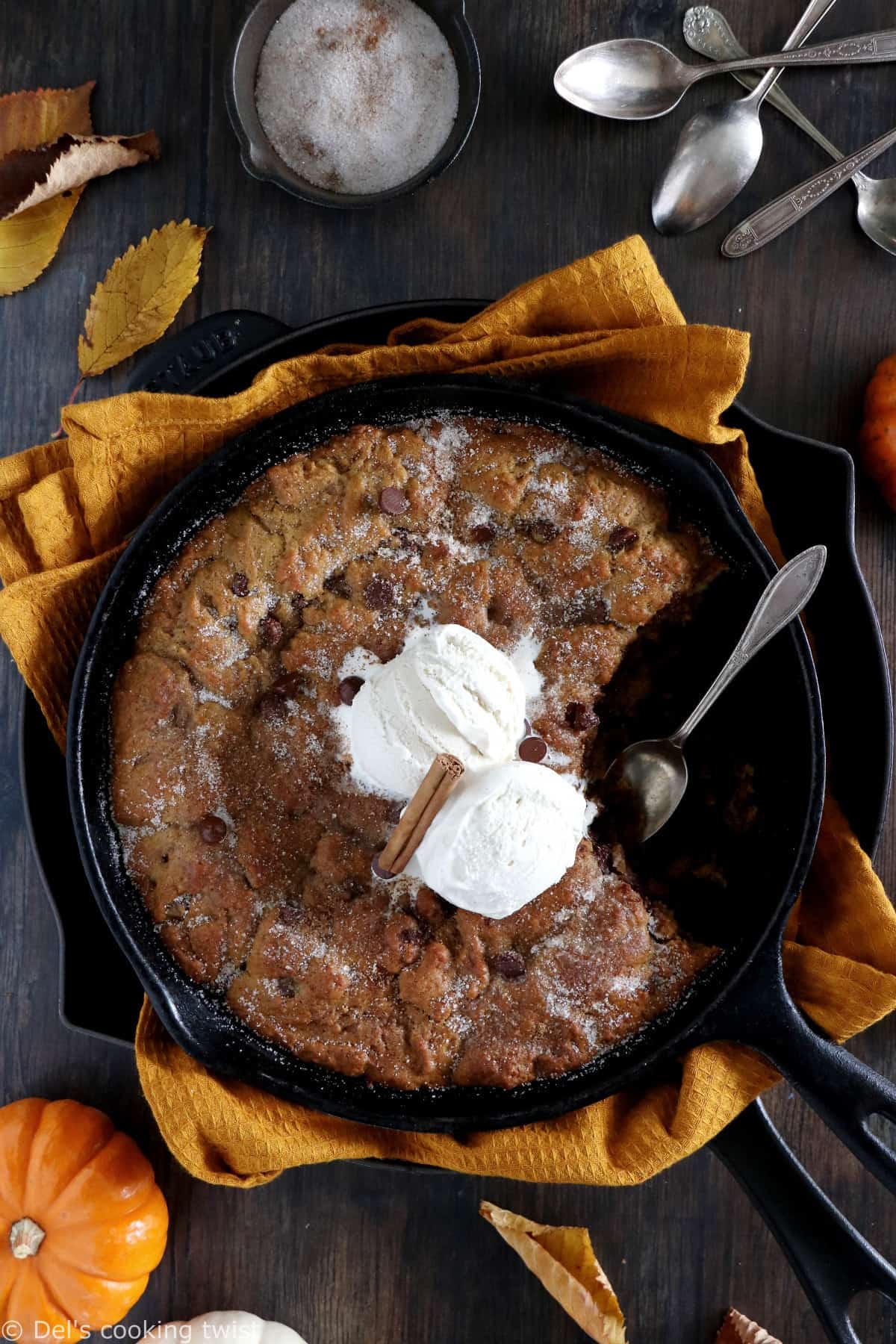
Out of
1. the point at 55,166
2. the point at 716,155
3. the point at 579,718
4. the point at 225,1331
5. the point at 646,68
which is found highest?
the point at 646,68

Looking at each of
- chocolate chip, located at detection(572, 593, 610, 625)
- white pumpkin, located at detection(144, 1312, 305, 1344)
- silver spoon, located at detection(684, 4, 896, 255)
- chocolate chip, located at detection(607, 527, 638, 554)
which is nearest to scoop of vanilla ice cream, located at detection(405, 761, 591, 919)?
chocolate chip, located at detection(572, 593, 610, 625)

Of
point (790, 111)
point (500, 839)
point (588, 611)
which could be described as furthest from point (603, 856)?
point (790, 111)

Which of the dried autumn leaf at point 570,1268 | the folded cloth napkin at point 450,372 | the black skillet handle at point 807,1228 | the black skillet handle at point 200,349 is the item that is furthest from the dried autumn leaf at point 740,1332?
the black skillet handle at point 200,349

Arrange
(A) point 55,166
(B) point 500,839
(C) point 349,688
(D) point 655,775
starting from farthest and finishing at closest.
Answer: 1. (A) point 55,166
2. (D) point 655,775
3. (C) point 349,688
4. (B) point 500,839

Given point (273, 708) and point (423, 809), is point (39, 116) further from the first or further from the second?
point (423, 809)

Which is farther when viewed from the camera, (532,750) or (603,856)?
(603,856)

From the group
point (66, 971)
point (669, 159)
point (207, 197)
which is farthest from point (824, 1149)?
point (207, 197)
